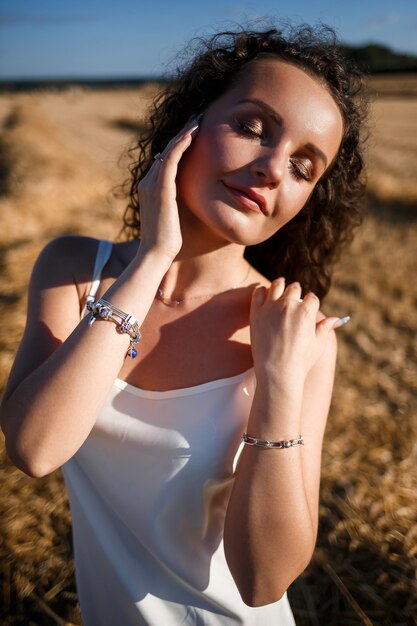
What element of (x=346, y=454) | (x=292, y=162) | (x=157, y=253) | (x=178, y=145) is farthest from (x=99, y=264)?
(x=346, y=454)

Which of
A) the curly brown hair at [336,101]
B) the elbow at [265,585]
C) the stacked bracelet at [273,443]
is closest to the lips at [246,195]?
the curly brown hair at [336,101]

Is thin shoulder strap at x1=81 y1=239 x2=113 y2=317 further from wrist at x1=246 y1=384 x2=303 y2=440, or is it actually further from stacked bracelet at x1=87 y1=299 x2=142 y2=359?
wrist at x1=246 y1=384 x2=303 y2=440

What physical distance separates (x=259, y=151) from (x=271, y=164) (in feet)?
0.22

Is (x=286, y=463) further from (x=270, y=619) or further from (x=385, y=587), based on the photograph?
(x=385, y=587)

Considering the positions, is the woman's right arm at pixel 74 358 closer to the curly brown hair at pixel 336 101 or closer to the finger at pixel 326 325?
the curly brown hair at pixel 336 101

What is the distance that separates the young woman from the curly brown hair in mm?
13

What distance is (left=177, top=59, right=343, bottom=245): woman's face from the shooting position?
158 centimetres

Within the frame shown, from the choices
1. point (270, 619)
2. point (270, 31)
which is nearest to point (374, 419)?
point (270, 619)

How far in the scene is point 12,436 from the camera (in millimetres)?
1432

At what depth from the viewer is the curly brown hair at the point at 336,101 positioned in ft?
5.89

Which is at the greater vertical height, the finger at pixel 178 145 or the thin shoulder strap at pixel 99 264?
the finger at pixel 178 145

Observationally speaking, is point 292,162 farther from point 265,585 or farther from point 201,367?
point 265,585

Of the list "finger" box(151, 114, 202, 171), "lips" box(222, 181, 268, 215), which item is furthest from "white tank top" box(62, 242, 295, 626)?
"lips" box(222, 181, 268, 215)

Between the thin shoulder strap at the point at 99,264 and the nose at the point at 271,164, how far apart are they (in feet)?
2.09
